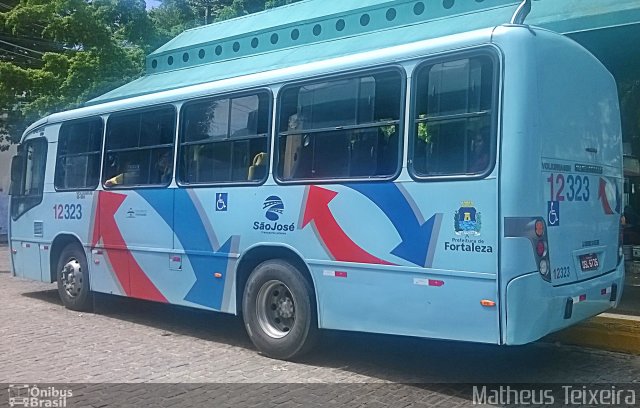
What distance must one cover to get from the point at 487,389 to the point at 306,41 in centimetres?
784

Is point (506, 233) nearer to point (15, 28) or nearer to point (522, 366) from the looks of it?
point (522, 366)

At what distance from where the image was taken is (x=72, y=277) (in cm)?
956

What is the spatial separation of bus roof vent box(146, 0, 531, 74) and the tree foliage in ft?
12.1

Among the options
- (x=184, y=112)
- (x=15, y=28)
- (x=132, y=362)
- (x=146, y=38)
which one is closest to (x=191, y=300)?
(x=132, y=362)

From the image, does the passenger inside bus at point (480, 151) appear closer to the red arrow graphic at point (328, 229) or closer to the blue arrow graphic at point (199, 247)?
the red arrow graphic at point (328, 229)

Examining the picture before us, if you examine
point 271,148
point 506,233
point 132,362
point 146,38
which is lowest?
point 132,362

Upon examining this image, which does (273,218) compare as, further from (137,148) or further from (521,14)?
(521,14)

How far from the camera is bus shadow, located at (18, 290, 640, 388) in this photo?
242 inches

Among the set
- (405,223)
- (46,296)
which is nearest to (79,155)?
(46,296)

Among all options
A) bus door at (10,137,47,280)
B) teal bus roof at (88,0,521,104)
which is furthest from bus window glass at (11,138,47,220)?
teal bus roof at (88,0,521,104)

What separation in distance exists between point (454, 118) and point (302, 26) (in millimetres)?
7152

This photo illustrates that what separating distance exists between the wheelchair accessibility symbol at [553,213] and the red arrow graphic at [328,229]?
154cm

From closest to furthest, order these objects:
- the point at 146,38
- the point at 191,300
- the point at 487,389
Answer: the point at 487,389
the point at 191,300
the point at 146,38

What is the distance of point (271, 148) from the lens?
6.86m
